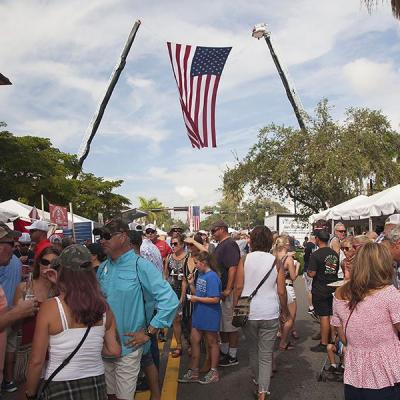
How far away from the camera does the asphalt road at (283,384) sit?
5.18 m

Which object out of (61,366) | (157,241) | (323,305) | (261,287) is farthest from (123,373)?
(157,241)

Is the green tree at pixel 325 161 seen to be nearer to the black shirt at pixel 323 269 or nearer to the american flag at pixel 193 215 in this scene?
the american flag at pixel 193 215

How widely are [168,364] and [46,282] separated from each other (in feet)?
10.7

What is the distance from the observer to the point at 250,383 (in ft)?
18.4

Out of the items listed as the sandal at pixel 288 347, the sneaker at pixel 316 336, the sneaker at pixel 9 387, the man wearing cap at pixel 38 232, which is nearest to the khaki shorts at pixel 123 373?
the sneaker at pixel 9 387

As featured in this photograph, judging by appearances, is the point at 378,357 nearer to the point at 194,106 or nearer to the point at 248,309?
the point at 248,309

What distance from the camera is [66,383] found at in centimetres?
263

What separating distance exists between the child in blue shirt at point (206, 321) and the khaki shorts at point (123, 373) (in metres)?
2.09

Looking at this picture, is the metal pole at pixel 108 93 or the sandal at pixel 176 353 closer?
the sandal at pixel 176 353

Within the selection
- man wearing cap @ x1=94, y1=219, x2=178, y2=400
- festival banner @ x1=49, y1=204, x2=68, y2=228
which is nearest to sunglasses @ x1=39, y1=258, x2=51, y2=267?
man wearing cap @ x1=94, y1=219, x2=178, y2=400

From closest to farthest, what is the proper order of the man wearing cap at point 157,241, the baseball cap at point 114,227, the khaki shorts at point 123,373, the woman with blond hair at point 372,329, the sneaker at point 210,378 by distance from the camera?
the woman with blond hair at point 372,329
the khaki shorts at point 123,373
the baseball cap at point 114,227
the sneaker at point 210,378
the man wearing cap at point 157,241

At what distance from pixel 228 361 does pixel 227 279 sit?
1.09m

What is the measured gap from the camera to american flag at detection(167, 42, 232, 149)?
13.3 meters

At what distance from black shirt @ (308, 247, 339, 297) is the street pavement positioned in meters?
0.93
